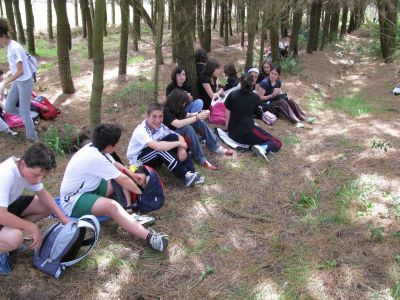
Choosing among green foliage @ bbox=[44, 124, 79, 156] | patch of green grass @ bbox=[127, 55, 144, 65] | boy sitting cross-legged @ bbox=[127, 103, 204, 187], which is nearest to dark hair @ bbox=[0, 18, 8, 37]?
green foliage @ bbox=[44, 124, 79, 156]

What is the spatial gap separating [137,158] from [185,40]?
300 centimetres

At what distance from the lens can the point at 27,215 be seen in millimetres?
3350

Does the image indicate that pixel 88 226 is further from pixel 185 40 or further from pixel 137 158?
pixel 185 40

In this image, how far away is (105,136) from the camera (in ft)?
11.3

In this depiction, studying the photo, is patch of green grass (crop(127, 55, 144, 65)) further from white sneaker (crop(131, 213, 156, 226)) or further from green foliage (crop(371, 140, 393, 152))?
white sneaker (crop(131, 213, 156, 226))

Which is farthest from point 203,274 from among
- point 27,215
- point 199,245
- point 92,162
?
point 27,215

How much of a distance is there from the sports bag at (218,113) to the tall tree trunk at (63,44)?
3313 millimetres

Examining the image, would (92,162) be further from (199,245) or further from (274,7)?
(274,7)

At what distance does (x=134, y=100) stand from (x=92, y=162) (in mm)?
4218

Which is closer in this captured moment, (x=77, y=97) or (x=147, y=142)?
(x=147, y=142)

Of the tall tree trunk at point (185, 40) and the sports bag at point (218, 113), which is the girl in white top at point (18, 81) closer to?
the tall tree trunk at point (185, 40)

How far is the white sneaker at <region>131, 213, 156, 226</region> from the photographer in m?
3.81

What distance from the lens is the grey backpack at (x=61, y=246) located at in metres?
3.05

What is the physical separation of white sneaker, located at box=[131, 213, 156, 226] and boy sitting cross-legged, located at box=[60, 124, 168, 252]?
0.99 ft
